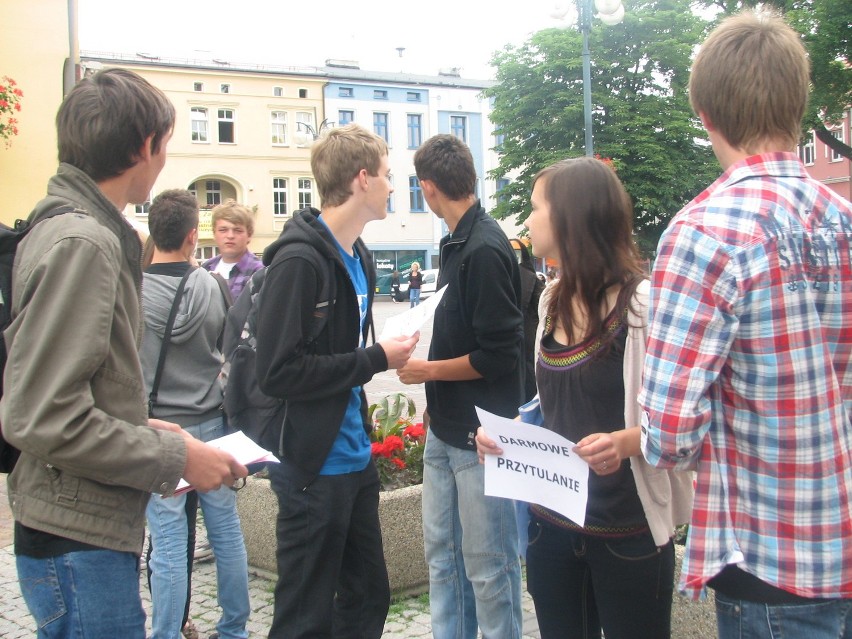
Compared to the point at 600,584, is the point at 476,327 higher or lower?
higher

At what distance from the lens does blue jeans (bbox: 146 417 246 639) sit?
11.1ft

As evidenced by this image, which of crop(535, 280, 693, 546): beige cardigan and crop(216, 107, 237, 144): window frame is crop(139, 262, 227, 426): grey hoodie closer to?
crop(535, 280, 693, 546): beige cardigan

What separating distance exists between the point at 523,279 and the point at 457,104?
4975 centimetres

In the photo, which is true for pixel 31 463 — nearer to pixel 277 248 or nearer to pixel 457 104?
pixel 277 248

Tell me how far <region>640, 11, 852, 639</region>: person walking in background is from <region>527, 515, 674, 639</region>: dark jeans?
1.92 ft

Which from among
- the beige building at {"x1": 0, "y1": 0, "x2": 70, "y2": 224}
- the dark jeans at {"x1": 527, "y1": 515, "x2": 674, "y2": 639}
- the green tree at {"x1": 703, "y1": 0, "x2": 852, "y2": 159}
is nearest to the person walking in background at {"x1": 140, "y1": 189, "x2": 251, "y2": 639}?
the dark jeans at {"x1": 527, "y1": 515, "x2": 674, "y2": 639}

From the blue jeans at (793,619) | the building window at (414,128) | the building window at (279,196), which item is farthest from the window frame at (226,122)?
the blue jeans at (793,619)

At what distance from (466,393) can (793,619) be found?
1.67 meters

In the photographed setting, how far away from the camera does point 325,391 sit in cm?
251

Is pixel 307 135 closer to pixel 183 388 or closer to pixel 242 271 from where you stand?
pixel 242 271

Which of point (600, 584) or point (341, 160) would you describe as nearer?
point (600, 584)

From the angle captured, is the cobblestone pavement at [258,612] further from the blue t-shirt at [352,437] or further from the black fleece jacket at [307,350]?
the black fleece jacket at [307,350]

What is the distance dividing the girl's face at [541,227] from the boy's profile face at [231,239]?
3.29 meters

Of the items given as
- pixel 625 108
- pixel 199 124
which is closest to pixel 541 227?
pixel 625 108
